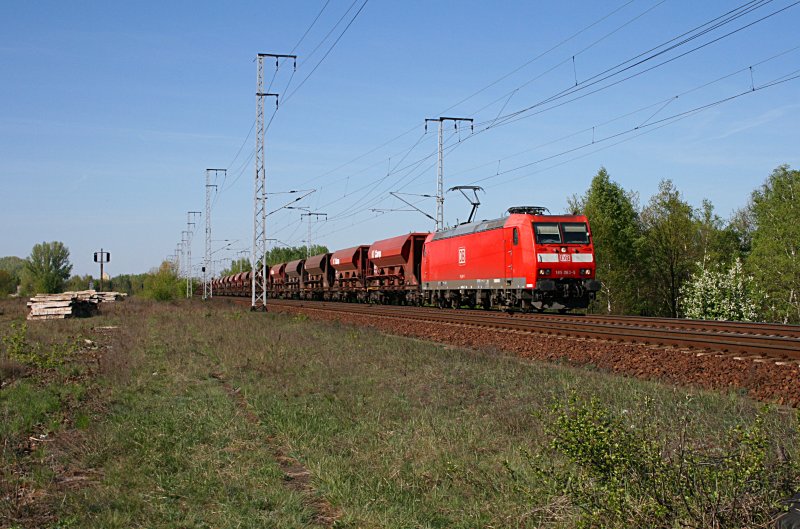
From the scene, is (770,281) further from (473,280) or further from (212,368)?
(212,368)

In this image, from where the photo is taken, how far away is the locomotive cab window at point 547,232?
977 inches

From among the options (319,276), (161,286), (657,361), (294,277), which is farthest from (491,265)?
(161,286)

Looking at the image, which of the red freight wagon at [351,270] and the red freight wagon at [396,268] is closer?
the red freight wagon at [396,268]

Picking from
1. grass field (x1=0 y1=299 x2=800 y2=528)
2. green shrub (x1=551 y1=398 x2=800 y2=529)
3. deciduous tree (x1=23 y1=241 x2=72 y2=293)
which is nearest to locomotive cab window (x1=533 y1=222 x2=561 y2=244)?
grass field (x1=0 y1=299 x2=800 y2=528)

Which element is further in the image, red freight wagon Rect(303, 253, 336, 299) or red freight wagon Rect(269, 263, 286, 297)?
red freight wagon Rect(269, 263, 286, 297)

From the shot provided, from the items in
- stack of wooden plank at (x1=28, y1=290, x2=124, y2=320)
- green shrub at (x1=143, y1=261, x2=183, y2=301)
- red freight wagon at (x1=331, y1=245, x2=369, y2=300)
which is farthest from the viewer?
green shrub at (x1=143, y1=261, x2=183, y2=301)

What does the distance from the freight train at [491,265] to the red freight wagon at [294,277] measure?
14.9 meters

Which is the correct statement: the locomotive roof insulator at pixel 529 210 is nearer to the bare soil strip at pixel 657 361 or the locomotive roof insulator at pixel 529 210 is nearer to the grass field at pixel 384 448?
the bare soil strip at pixel 657 361

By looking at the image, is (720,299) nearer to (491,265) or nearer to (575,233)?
(491,265)

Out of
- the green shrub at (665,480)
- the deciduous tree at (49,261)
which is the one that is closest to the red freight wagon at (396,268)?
the green shrub at (665,480)

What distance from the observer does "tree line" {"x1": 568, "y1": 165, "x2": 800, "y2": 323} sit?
51.3 meters

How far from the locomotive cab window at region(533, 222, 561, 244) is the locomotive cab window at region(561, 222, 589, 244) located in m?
0.32

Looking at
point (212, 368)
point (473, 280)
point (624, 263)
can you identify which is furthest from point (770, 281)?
point (212, 368)

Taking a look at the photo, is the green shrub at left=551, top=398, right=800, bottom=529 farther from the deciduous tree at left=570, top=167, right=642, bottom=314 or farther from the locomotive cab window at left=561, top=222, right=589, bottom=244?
the deciduous tree at left=570, top=167, right=642, bottom=314
